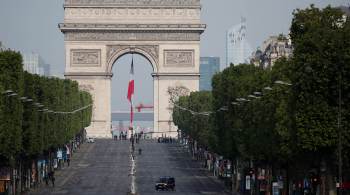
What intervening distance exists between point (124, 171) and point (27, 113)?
28362 mm

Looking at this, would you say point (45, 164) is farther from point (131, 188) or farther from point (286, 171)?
point (286, 171)

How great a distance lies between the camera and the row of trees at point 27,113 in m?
95.2

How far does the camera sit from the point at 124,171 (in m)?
136

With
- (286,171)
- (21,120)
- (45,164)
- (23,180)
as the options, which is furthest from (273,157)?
(45,164)

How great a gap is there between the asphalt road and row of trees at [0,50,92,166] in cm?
324

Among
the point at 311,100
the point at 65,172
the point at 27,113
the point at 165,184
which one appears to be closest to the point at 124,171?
the point at 65,172

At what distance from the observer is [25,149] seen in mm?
108062

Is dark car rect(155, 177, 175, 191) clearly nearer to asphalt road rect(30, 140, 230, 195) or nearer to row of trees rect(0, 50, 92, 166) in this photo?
asphalt road rect(30, 140, 230, 195)

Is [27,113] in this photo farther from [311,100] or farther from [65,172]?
[311,100]

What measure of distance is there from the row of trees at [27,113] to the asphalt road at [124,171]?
3.24 metres

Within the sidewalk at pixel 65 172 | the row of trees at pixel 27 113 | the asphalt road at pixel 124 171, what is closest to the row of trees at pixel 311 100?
the row of trees at pixel 27 113

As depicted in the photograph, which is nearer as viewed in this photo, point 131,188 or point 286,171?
point 286,171

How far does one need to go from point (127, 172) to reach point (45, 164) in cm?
932

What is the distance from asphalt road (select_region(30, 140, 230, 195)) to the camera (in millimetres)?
110200
